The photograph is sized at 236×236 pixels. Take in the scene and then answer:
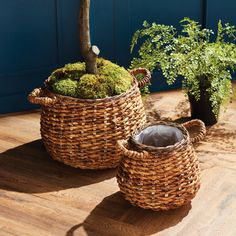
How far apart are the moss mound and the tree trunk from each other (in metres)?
0.04

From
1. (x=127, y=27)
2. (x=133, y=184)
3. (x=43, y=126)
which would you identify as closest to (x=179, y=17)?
(x=127, y=27)

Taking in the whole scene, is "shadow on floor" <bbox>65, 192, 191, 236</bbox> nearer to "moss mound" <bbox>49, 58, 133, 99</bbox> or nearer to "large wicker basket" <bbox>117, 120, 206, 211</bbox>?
"large wicker basket" <bbox>117, 120, 206, 211</bbox>

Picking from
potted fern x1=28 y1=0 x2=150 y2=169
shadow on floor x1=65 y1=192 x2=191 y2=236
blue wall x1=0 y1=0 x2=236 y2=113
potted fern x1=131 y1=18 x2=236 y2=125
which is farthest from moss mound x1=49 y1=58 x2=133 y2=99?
blue wall x1=0 y1=0 x2=236 y2=113

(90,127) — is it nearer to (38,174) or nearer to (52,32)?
(38,174)

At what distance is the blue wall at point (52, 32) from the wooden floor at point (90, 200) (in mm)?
419

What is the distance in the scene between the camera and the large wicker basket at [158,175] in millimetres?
2047

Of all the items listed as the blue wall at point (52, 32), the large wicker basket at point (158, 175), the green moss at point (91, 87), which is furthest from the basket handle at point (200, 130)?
the blue wall at point (52, 32)

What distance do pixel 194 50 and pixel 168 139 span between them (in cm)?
62

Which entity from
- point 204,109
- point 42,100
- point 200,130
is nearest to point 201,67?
point 204,109

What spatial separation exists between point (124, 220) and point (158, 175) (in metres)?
0.21

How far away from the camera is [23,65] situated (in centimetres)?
307

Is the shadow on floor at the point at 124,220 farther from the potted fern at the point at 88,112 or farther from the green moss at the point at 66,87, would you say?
the green moss at the point at 66,87

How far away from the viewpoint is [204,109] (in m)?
2.84

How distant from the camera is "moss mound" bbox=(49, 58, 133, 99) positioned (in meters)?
2.34
